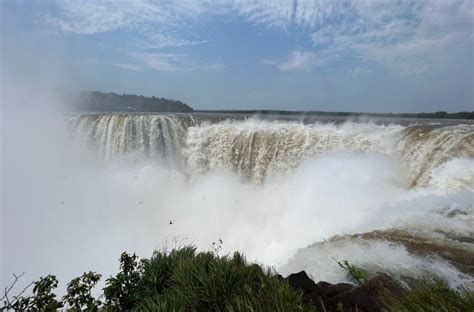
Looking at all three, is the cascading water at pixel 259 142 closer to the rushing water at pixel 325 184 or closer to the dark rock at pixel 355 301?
the rushing water at pixel 325 184

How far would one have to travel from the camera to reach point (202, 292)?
13.1ft

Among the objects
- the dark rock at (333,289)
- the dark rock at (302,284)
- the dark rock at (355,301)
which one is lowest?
the dark rock at (333,289)

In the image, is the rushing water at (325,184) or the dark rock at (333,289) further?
the rushing water at (325,184)

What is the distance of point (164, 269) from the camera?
5059mm

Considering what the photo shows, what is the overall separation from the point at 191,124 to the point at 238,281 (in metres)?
19.7

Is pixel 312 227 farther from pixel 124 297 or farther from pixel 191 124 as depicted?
pixel 191 124

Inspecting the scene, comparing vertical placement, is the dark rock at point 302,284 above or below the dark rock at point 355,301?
below

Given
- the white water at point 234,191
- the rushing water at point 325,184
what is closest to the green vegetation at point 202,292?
the rushing water at point 325,184

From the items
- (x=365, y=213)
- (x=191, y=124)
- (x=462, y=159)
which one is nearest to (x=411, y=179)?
(x=462, y=159)

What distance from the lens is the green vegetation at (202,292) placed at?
2.99 meters

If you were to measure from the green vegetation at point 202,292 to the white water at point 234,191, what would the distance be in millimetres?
2549

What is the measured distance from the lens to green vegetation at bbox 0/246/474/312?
118 inches

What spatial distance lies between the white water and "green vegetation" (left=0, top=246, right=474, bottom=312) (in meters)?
2.55

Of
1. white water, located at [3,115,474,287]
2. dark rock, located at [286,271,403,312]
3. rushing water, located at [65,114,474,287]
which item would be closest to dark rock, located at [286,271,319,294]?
dark rock, located at [286,271,403,312]
